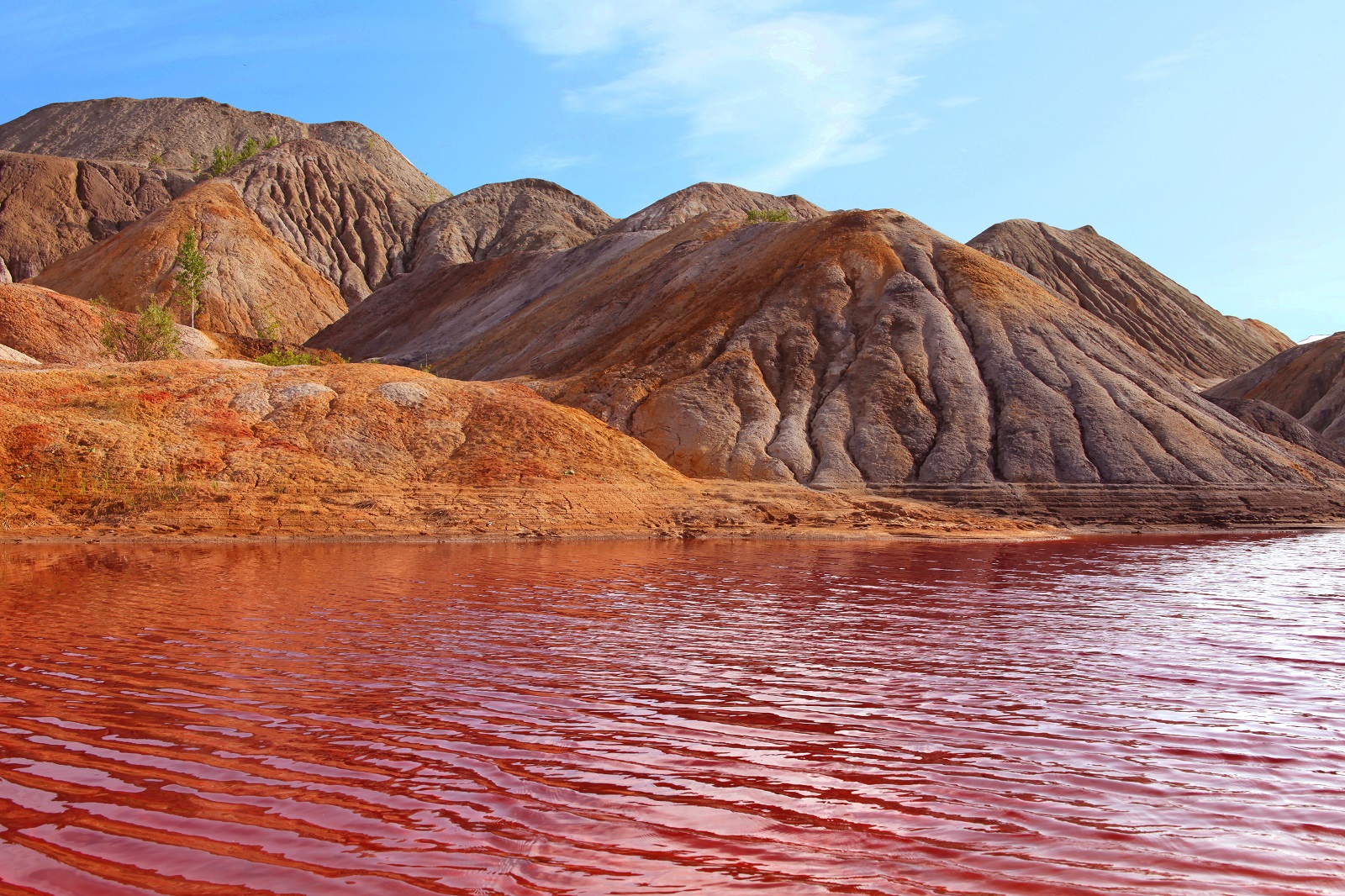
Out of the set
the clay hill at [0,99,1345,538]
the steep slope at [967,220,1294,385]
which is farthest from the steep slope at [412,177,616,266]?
the steep slope at [967,220,1294,385]

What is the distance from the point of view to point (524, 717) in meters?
8.13

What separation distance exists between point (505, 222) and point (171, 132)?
65.9 meters

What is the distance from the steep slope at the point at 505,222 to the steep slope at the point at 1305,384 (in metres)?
68.2

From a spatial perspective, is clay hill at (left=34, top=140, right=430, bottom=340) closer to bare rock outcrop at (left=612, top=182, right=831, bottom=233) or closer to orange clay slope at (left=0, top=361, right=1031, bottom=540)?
bare rock outcrop at (left=612, top=182, right=831, bottom=233)

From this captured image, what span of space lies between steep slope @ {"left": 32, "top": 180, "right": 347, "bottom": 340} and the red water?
7748 centimetres

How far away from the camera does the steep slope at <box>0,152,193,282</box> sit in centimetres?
10081

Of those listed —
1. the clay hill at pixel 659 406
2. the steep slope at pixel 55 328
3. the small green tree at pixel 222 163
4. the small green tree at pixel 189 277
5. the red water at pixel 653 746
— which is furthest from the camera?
the small green tree at pixel 222 163

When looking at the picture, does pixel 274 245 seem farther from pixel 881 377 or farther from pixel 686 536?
pixel 686 536

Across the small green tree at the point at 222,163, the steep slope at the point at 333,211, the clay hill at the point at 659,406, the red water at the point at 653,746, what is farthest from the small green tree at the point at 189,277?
the red water at the point at 653,746

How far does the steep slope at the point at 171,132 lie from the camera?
148m

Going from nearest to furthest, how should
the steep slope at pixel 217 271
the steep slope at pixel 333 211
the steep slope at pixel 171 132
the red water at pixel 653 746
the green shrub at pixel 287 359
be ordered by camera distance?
the red water at pixel 653 746 < the green shrub at pixel 287 359 < the steep slope at pixel 217 271 < the steep slope at pixel 333 211 < the steep slope at pixel 171 132

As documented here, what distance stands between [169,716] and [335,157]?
132 m

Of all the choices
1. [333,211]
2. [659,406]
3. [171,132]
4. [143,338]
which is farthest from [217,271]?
[171,132]

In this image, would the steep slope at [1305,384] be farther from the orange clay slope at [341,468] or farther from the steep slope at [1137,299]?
the orange clay slope at [341,468]
